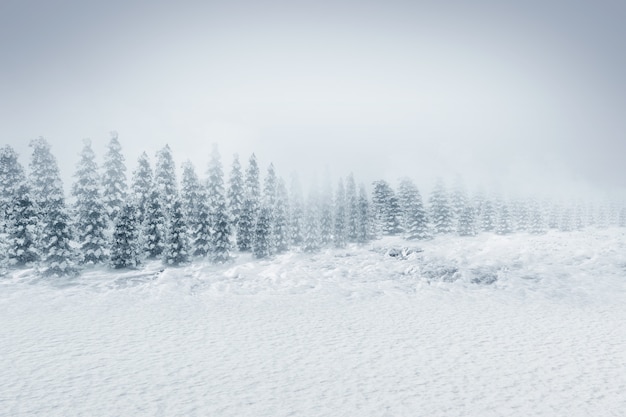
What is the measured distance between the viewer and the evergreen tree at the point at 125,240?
31.5 m

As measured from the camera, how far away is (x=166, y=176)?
128 ft

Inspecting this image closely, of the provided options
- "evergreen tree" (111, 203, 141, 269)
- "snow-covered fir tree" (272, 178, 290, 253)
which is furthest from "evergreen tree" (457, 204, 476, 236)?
"evergreen tree" (111, 203, 141, 269)

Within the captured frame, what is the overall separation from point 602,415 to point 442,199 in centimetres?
5105

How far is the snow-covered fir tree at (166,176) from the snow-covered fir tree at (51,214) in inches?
Result: 358

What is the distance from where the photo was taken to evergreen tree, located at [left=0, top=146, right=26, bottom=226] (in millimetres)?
31859

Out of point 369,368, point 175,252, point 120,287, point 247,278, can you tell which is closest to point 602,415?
point 369,368

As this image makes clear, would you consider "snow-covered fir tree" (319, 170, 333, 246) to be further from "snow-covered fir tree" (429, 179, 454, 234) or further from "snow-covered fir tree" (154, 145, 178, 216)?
"snow-covered fir tree" (154, 145, 178, 216)

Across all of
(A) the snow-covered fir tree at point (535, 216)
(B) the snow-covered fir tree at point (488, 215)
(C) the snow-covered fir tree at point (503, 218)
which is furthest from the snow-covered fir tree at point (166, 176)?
(A) the snow-covered fir tree at point (535, 216)

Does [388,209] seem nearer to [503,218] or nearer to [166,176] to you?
[503,218]

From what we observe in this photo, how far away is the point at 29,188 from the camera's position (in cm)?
3189

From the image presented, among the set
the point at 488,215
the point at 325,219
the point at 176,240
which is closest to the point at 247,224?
the point at 176,240

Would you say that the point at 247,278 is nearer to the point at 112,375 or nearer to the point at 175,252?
the point at 175,252

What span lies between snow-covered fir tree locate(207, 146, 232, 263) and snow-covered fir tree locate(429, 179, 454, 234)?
36038mm

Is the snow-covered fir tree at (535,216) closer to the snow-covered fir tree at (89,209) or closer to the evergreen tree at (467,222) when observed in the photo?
the evergreen tree at (467,222)
